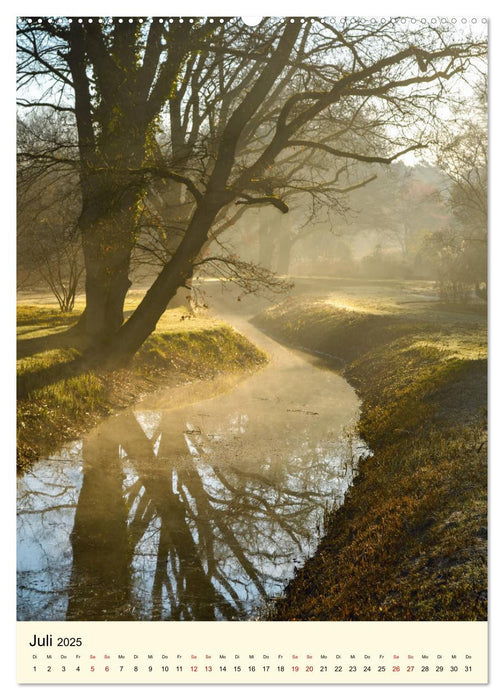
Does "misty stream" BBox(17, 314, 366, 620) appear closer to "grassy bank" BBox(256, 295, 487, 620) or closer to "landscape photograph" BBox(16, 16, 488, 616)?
"landscape photograph" BBox(16, 16, 488, 616)

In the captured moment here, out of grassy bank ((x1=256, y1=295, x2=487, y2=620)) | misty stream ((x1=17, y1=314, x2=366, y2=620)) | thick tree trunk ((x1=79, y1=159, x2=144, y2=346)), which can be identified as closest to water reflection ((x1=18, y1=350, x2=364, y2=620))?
misty stream ((x1=17, y1=314, x2=366, y2=620))

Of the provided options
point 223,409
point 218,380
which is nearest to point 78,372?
point 223,409

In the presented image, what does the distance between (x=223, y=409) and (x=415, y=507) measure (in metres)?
7.79

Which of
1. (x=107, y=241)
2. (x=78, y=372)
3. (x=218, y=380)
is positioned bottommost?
(x=218, y=380)

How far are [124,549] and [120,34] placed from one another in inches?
345

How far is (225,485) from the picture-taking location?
10.8 meters

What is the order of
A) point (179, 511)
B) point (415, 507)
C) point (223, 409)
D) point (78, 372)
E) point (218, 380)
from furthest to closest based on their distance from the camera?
point (218, 380) → point (223, 409) → point (78, 372) → point (179, 511) → point (415, 507)

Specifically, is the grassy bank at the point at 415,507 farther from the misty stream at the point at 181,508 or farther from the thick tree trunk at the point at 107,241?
the thick tree trunk at the point at 107,241

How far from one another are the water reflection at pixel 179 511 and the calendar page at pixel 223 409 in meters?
0.05

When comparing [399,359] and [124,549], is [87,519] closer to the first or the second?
[124,549]

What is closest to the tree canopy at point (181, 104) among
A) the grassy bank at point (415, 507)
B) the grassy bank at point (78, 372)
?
the grassy bank at point (78, 372)

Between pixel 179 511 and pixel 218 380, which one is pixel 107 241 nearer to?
pixel 179 511

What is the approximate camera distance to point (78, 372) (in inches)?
576
